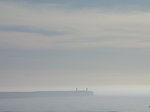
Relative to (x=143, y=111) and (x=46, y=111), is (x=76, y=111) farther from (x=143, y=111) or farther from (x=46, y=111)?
(x=143, y=111)

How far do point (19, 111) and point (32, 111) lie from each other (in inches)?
226

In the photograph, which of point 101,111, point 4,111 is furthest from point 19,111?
point 101,111

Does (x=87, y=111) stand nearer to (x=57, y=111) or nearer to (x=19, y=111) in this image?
(x=57, y=111)

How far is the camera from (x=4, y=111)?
131000mm

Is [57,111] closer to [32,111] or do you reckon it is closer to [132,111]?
[32,111]

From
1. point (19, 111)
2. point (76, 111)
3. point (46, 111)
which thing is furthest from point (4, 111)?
point (76, 111)

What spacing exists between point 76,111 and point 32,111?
13.8m

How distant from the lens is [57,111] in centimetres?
12431

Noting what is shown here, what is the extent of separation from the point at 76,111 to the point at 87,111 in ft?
11.5

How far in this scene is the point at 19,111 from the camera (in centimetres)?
13200

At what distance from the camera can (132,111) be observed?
12469 centimetres

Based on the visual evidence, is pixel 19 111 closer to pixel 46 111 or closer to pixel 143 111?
pixel 46 111

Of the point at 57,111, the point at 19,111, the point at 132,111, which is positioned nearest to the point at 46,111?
the point at 57,111

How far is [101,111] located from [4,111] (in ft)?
101
